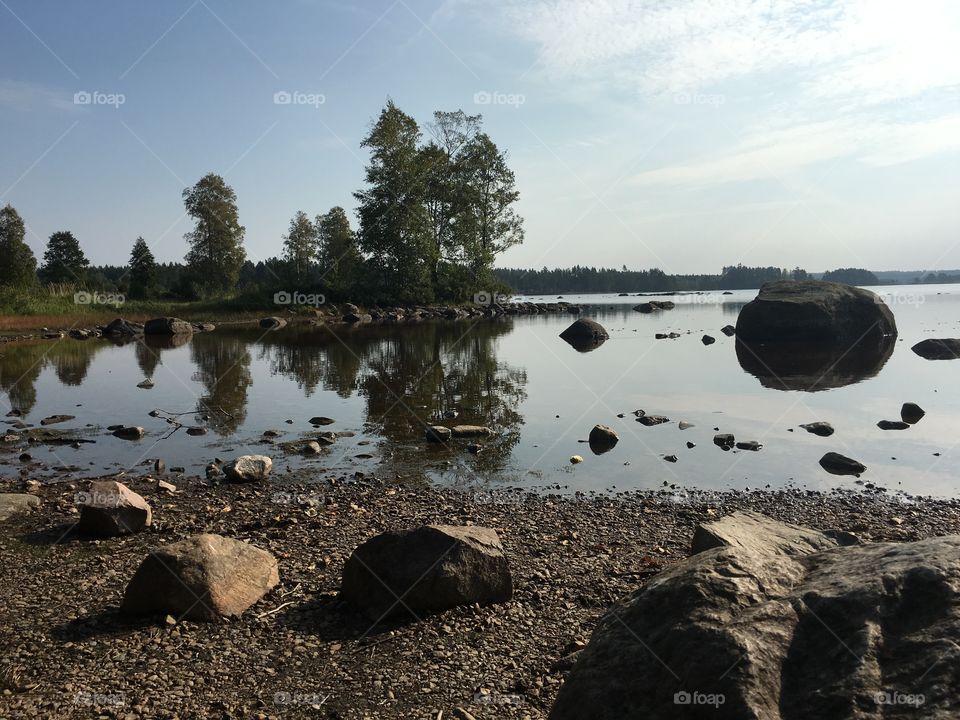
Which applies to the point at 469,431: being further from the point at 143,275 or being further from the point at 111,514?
the point at 143,275

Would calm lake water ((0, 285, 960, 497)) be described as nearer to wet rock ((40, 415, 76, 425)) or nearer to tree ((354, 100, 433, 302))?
wet rock ((40, 415, 76, 425))

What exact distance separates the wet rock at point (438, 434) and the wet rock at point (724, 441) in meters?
6.70

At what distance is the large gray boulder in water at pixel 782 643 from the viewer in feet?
12.9

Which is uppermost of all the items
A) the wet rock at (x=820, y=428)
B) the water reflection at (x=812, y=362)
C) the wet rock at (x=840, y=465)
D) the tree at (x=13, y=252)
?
the tree at (x=13, y=252)

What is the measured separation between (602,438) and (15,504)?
1218 cm

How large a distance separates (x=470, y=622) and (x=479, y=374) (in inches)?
851

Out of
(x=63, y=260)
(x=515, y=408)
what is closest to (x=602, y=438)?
(x=515, y=408)

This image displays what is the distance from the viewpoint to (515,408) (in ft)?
69.2

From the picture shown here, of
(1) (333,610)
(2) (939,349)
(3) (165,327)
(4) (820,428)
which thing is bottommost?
(1) (333,610)

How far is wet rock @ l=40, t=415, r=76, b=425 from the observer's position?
19.5m

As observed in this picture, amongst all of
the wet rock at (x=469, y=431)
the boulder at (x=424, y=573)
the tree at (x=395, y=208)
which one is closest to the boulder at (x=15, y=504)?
the boulder at (x=424, y=573)

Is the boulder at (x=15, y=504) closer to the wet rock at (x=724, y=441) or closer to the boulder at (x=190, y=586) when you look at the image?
the boulder at (x=190, y=586)

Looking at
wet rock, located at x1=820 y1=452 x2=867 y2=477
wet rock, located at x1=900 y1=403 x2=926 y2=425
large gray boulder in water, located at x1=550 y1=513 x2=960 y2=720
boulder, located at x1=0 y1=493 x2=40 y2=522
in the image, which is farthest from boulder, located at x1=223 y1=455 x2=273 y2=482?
wet rock, located at x1=900 y1=403 x2=926 y2=425

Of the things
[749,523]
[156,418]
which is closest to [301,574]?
[749,523]
